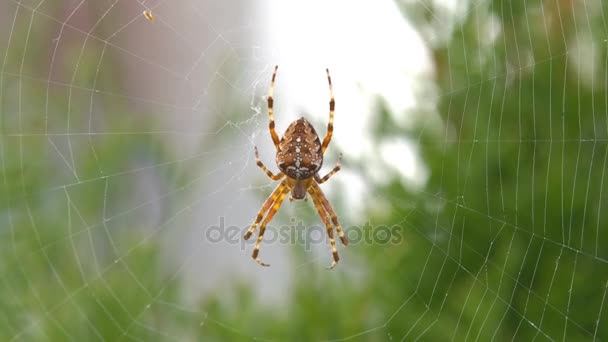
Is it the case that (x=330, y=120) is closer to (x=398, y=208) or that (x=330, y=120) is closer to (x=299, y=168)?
(x=299, y=168)

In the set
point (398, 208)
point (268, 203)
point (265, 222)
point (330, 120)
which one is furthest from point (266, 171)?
point (398, 208)

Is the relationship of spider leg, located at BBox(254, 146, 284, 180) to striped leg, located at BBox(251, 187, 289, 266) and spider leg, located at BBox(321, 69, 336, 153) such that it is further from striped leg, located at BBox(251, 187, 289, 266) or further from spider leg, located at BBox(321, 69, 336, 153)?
spider leg, located at BBox(321, 69, 336, 153)

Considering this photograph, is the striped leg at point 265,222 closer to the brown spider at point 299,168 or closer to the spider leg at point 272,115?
the brown spider at point 299,168

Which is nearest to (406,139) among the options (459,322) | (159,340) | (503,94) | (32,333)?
(503,94)

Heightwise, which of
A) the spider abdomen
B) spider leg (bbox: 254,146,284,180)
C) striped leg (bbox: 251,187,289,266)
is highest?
the spider abdomen

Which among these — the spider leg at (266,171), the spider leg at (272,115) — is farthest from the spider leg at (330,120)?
the spider leg at (266,171)

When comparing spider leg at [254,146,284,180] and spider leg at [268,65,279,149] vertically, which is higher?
Answer: spider leg at [268,65,279,149]

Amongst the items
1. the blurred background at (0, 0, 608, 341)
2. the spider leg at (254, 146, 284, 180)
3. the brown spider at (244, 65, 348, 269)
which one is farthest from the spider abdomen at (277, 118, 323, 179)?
the blurred background at (0, 0, 608, 341)
